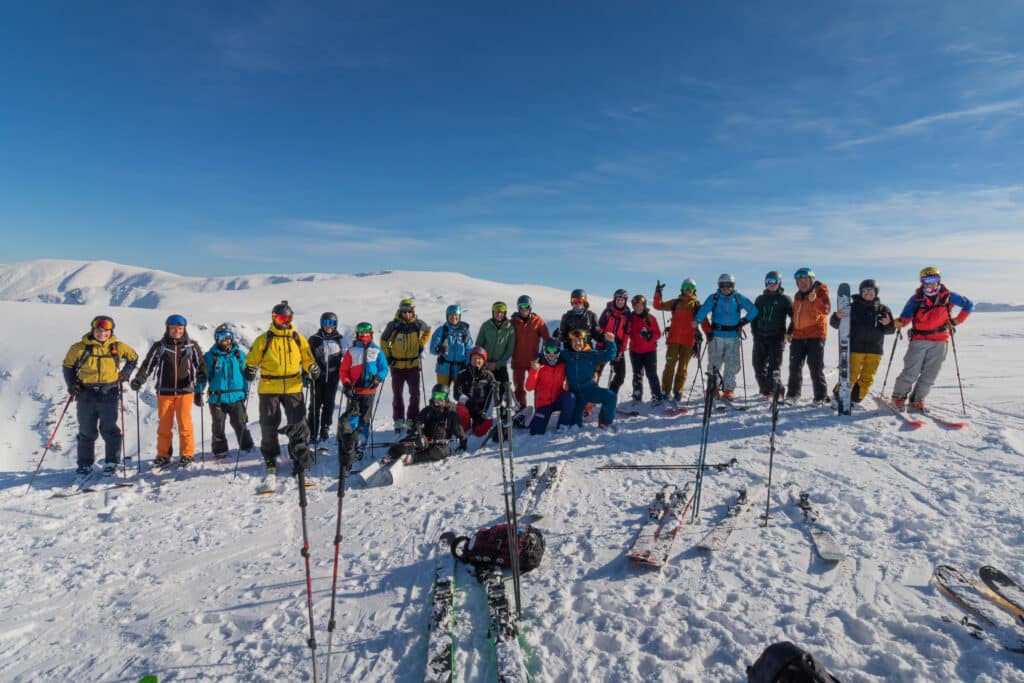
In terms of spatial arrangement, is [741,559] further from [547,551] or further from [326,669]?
[326,669]

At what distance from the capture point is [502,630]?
11.6ft

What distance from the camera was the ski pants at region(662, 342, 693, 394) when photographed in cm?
972

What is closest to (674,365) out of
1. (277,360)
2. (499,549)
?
(499,549)

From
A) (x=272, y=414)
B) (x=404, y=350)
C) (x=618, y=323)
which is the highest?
(x=618, y=323)

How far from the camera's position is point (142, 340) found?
21.6m

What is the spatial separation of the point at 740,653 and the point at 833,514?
257 centimetres

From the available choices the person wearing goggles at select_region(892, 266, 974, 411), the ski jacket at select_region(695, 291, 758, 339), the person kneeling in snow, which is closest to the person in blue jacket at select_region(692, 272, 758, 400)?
the ski jacket at select_region(695, 291, 758, 339)

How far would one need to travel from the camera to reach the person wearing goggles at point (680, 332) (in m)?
9.55

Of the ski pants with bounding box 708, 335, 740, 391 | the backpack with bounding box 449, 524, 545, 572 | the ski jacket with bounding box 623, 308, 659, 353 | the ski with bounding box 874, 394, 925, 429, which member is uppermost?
the ski jacket with bounding box 623, 308, 659, 353

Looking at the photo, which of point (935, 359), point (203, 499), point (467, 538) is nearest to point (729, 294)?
point (935, 359)

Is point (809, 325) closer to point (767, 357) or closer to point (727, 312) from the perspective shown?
point (767, 357)

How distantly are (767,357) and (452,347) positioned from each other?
6.01 meters

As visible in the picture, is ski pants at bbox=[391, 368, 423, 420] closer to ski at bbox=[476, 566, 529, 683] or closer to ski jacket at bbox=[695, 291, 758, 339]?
ski at bbox=[476, 566, 529, 683]

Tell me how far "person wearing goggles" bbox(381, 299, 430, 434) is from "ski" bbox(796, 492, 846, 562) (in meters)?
5.89
